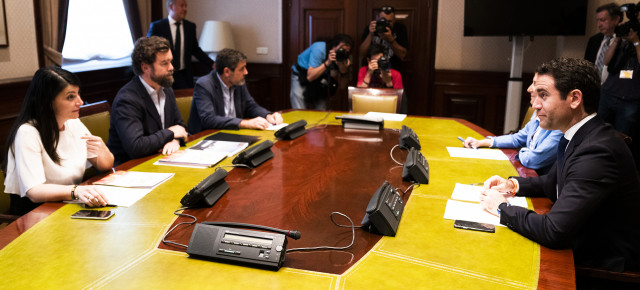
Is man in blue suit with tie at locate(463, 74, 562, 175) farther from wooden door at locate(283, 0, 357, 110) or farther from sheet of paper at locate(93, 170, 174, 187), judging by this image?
wooden door at locate(283, 0, 357, 110)

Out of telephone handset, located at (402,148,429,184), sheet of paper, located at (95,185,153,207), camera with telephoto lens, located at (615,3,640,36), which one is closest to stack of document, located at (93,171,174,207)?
sheet of paper, located at (95,185,153,207)

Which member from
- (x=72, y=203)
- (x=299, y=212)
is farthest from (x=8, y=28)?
(x=299, y=212)

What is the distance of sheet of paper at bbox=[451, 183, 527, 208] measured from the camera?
6.33ft

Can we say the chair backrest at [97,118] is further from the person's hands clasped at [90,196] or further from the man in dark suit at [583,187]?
the man in dark suit at [583,187]

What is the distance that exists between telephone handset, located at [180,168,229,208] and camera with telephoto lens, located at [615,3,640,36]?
342 centimetres

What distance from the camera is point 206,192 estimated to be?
1.84 m

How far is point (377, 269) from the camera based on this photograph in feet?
4.50

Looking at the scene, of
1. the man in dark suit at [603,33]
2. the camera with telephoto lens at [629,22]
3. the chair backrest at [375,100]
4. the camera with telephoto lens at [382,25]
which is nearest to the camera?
the camera with telephoto lens at [629,22]

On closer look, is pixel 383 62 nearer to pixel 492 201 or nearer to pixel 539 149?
pixel 539 149

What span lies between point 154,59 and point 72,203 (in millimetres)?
1251

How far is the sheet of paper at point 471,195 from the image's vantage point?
1930mm

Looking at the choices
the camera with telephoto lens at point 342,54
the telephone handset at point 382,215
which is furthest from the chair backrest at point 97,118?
the camera with telephoto lens at point 342,54

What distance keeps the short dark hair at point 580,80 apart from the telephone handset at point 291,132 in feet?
4.99

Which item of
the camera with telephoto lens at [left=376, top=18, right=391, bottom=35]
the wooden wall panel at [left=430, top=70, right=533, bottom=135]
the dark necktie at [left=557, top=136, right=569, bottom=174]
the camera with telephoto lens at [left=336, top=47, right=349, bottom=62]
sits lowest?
the wooden wall panel at [left=430, top=70, right=533, bottom=135]
